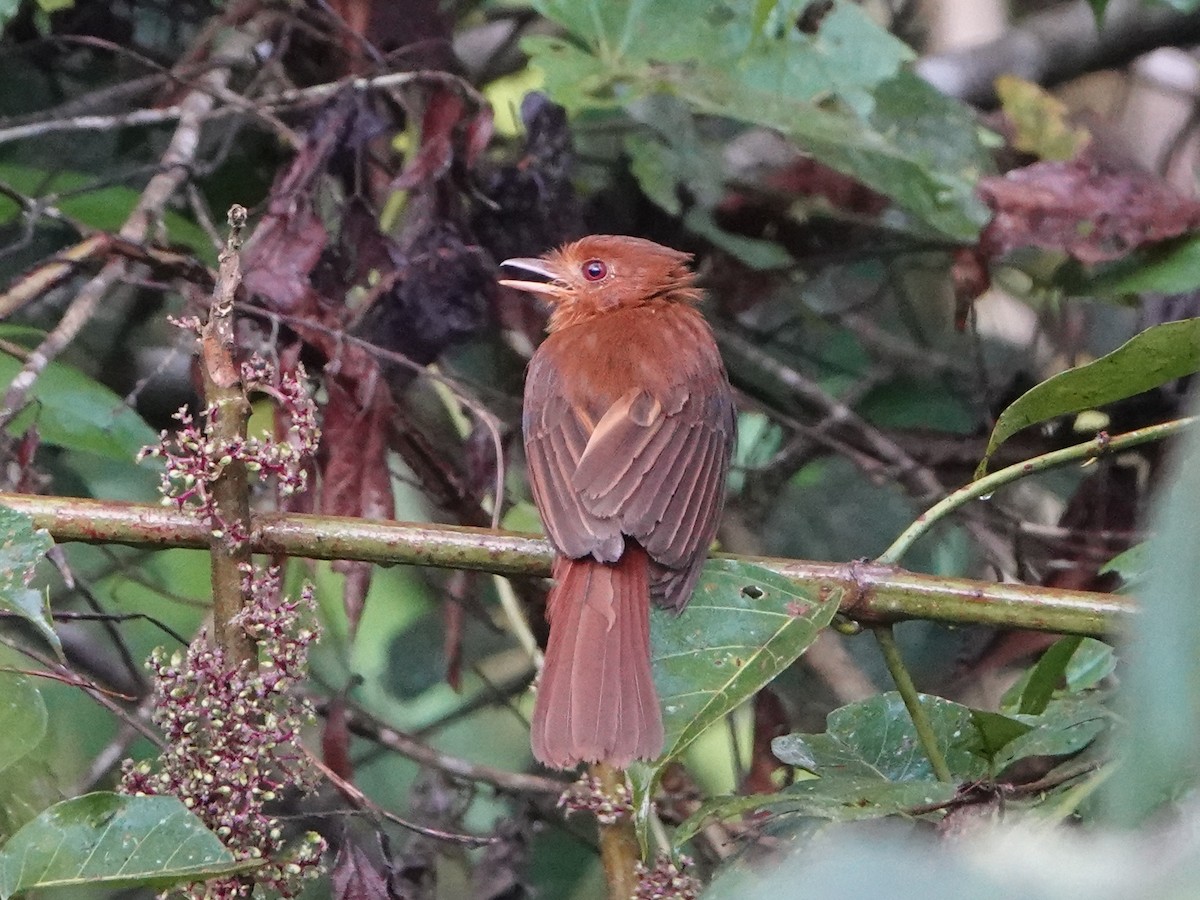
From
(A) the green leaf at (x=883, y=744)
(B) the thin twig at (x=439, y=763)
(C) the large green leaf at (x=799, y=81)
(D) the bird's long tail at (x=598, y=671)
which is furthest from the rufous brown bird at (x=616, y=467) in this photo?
(B) the thin twig at (x=439, y=763)

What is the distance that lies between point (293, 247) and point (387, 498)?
529 mm

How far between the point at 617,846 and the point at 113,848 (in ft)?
2.70

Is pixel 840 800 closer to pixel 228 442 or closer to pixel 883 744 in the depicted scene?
pixel 883 744

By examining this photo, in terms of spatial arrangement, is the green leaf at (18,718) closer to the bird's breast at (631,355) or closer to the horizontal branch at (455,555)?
the horizontal branch at (455,555)

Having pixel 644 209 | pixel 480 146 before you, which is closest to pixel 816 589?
pixel 480 146

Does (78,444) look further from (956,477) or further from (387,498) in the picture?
(956,477)

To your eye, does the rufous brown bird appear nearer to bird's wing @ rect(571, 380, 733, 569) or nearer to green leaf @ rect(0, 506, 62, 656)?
bird's wing @ rect(571, 380, 733, 569)

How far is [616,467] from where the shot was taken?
2.37 metres

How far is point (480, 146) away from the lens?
9.59ft

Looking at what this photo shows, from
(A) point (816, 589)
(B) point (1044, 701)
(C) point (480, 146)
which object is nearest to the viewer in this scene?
(A) point (816, 589)

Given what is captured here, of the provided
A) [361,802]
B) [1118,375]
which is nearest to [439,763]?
[361,802]

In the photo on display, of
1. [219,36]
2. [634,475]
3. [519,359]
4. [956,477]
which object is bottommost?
[956,477]

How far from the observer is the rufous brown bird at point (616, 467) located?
194cm

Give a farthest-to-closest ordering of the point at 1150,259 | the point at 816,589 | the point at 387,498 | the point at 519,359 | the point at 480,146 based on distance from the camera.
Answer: the point at 519,359
the point at 1150,259
the point at 480,146
the point at 387,498
the point at 816,589
